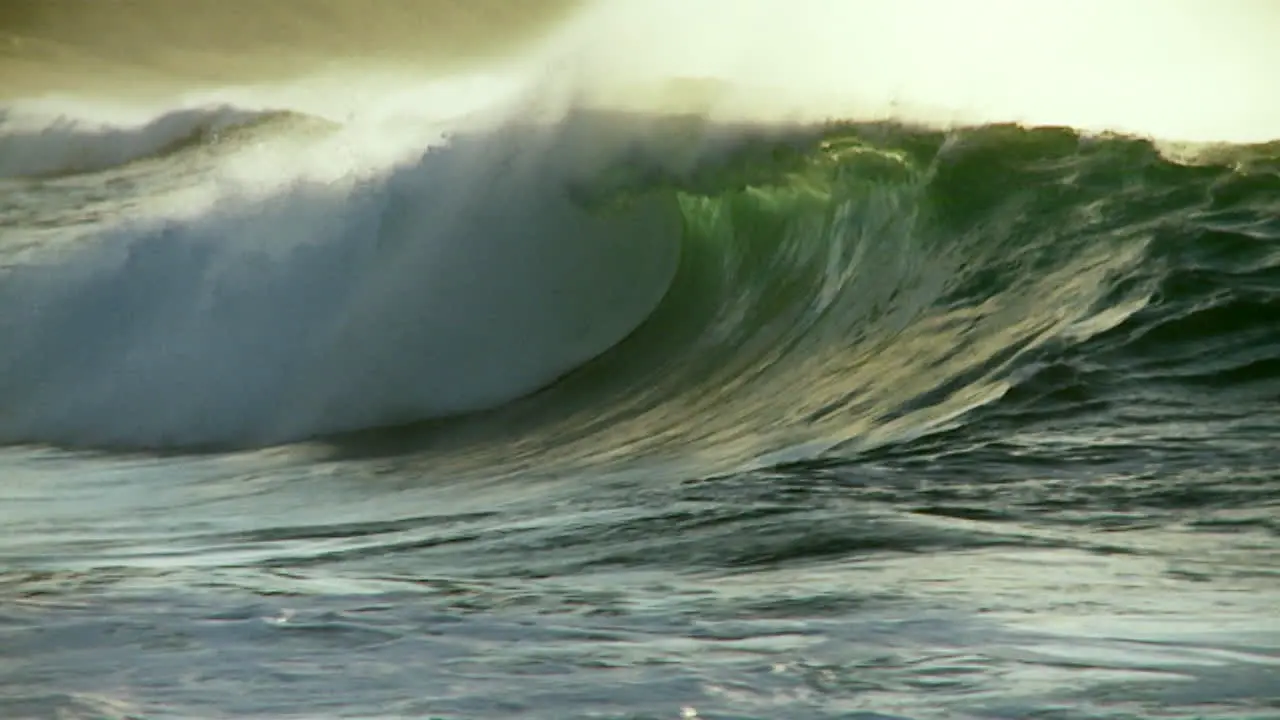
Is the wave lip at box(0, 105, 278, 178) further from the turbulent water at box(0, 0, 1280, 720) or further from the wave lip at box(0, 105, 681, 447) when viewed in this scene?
the wave lip at box(0, 105, 681, 447)

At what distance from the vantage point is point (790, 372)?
8078mm

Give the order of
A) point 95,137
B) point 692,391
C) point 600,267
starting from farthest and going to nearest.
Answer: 1. point 95,137
2. point 600,267
3. point 692,391

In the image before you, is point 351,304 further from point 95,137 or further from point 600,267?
point 95,137

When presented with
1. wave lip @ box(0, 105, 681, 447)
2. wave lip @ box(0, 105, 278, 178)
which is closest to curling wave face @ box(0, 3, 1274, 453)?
wave lip @ box(0, 105, 681, 447)

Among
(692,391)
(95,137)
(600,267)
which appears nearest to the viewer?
(692,391)

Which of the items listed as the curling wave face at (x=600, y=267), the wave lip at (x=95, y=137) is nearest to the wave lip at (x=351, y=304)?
the curling wave face at (x=600, y=267)

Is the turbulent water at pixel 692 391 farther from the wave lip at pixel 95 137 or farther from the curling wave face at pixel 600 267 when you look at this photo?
Result: the wave lip at pixel 95 137

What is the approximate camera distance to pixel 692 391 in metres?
8.28

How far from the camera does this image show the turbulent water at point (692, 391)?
390 centimetres

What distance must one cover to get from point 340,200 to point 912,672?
693 centimetres

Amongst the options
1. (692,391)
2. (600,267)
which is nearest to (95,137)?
(600,267)

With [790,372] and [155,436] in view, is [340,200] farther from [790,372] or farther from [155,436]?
[790,372]

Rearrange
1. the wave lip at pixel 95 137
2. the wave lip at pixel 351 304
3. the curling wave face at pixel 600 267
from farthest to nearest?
the wave lip at pixel 95 137, the wave lip at pixel 351 304, the curling wave face at pixel 600 267

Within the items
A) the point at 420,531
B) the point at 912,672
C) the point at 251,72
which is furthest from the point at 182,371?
the point at 251,72
